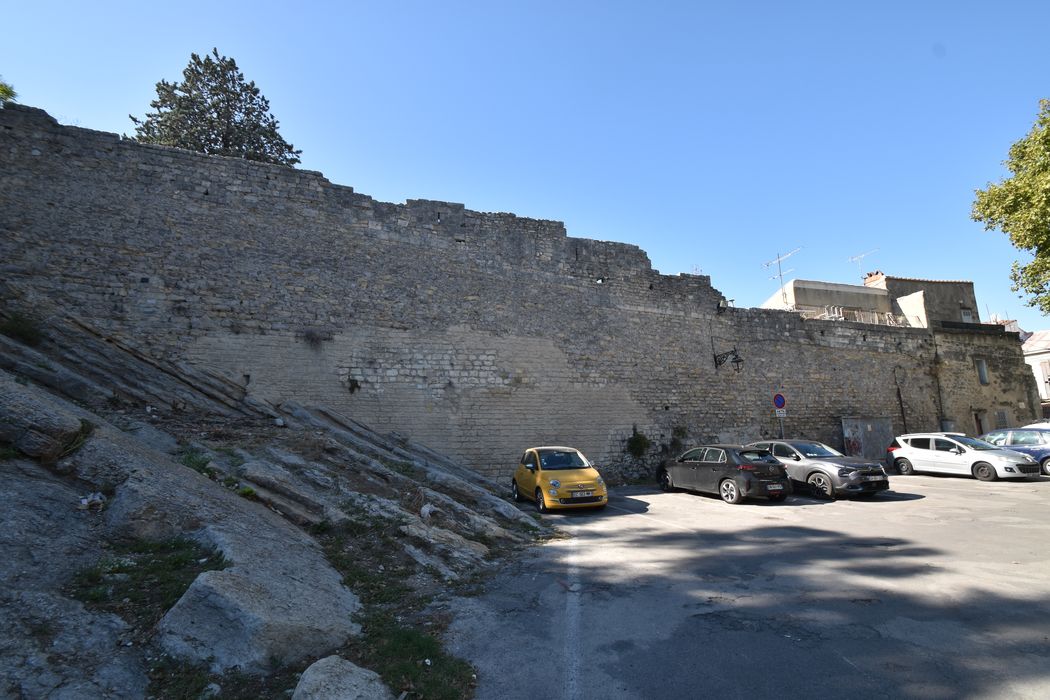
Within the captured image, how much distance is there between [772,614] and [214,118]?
87.6ft

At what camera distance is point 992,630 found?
4.45 meters

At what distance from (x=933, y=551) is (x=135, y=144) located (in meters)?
17.3

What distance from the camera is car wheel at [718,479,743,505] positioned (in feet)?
38.5

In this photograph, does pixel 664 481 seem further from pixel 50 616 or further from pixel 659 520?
pixel 50 616

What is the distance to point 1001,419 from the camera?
25125 millimetres

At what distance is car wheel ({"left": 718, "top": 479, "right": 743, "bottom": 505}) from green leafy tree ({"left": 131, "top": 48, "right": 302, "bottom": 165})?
72.8 ft

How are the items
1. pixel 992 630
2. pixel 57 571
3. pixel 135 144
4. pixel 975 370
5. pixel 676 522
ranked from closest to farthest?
1. pixel 57 571
2. pixel 992 630
3. pixel 676 522
4. pixel 135 144
5. pixel 975 370

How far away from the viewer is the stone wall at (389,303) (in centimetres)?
1162

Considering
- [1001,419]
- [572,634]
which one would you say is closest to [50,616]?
[572,634]

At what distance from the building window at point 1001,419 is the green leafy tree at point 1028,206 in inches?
461

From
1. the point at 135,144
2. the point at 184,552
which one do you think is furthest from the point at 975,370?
the point at 135,144

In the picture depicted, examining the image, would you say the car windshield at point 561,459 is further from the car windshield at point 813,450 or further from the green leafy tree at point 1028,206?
the green leafy tree at point 1028,206

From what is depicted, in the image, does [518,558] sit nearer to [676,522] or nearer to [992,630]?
[676,522]

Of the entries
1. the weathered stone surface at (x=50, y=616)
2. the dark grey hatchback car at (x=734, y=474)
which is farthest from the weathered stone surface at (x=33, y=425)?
the dark grey hatchback car at (x=734, y=474)
